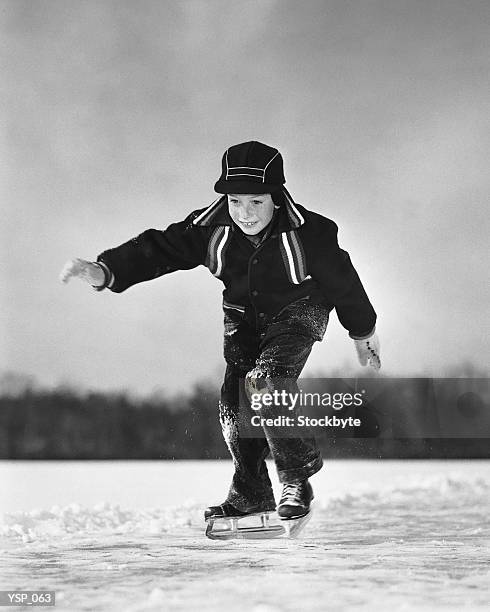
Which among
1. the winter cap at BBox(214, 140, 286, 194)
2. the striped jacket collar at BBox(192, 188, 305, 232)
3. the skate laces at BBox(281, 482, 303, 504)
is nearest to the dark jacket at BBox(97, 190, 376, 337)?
the striped jacket collar at BBox(192, 188, 305, 232)

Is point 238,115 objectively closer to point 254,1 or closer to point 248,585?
point 254,1

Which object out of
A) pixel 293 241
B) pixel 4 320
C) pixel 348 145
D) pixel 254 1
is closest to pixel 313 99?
pixel 348 145

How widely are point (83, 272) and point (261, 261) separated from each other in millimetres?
537

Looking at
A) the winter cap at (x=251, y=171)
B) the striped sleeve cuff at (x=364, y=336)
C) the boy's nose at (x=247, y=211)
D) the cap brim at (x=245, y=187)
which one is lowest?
the striped sleeve cuff at (x=364, y=336)

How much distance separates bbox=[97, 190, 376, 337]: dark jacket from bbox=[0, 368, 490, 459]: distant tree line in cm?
55

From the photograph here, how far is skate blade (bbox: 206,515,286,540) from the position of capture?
7.79ft

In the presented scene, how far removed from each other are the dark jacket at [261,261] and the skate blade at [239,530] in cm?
61

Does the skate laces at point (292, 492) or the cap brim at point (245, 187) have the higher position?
the cap brim at point (245, 187)

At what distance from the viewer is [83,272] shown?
237 centimetres

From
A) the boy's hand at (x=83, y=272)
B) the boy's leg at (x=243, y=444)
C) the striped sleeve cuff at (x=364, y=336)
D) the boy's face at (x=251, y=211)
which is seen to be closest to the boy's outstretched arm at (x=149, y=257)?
the boy's hand at (x=83, y=272)

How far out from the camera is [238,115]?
3037mm

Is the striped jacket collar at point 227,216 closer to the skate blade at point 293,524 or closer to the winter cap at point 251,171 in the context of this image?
the winter cap at point 251,171

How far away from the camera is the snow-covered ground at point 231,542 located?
5.99 feet

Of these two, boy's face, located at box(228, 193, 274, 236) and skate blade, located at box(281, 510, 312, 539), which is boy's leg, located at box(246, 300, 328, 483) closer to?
skate blade, located at box(281, 510, 312, 539)
